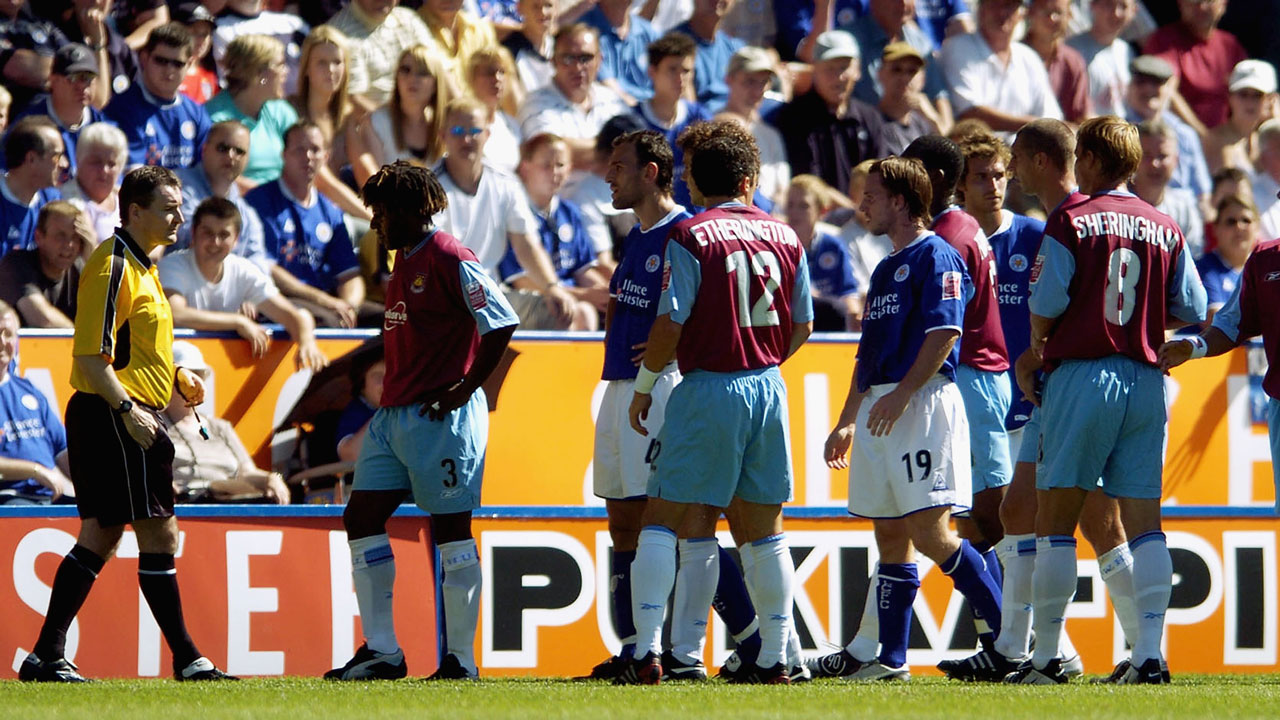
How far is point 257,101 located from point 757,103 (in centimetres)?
363

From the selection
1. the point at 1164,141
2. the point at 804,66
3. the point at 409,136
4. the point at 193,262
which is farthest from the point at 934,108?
the point at 193,262

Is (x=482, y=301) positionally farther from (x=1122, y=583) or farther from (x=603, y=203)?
(x=603, y=203)

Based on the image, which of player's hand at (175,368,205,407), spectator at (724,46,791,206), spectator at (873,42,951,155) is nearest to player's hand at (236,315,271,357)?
player's hand at (175,368,205,407)

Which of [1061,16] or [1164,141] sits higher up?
[1061,16]

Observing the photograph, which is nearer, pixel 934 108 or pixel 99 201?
pixel 99 201

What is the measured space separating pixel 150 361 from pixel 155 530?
0.69 m

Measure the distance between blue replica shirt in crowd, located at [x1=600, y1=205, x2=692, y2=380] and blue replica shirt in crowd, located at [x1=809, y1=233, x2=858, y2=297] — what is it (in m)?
→ 4.16

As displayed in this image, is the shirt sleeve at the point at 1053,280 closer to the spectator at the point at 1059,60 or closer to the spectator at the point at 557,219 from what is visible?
the spectator at the point at 557,219

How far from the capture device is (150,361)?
7.38 metres

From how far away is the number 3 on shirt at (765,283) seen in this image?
277 inches

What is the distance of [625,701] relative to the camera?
21.2 feet

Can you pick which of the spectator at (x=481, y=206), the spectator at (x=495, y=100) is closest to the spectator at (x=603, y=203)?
the spectator at (x=495, y=100)

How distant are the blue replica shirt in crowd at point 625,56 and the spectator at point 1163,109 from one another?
4024mm

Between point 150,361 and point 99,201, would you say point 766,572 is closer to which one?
point 150,361
